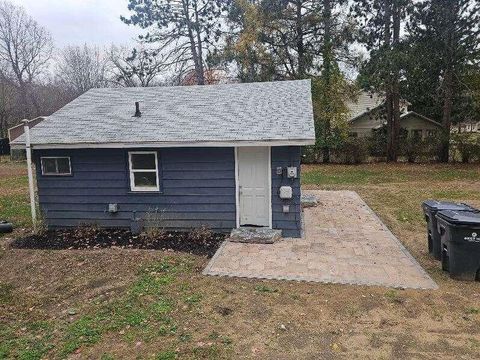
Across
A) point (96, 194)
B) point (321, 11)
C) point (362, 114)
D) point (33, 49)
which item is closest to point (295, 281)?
point (96, 194)

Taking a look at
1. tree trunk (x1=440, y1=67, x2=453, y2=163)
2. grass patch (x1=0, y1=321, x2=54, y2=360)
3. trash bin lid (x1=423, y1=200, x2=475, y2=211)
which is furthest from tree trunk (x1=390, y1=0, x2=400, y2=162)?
grass patch (x1=0, y1=321, x2=54, y2=360)

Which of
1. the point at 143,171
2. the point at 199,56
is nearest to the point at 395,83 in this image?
the point at 199,56

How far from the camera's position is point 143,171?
A: 348 inches

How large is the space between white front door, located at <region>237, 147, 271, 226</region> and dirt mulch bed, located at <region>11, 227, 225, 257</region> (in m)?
0.86

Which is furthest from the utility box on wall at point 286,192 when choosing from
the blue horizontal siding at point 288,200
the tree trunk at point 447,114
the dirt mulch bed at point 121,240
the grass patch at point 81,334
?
the tree trunk at point 447,114

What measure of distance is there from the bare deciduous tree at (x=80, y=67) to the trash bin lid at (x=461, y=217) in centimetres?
4095

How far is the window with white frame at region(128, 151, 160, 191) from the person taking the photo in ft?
28.8

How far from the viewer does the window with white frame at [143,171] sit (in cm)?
878

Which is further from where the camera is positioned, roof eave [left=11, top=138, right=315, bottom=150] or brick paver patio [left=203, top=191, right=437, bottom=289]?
roof eave [left=11, top=138, right=315, bottom=150]

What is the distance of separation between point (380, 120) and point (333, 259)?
2191 centimetres

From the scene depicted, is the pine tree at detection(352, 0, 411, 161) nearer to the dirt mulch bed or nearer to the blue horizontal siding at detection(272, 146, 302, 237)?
the blue horizontal siding at detection(272, 146, 302, 237)

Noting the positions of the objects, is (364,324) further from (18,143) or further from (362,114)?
(362,114)

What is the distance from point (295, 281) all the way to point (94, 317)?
3.01 metres

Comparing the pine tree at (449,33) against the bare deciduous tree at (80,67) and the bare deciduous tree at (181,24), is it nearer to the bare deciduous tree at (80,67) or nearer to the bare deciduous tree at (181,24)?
the bare deciduous tree at (181,24)
